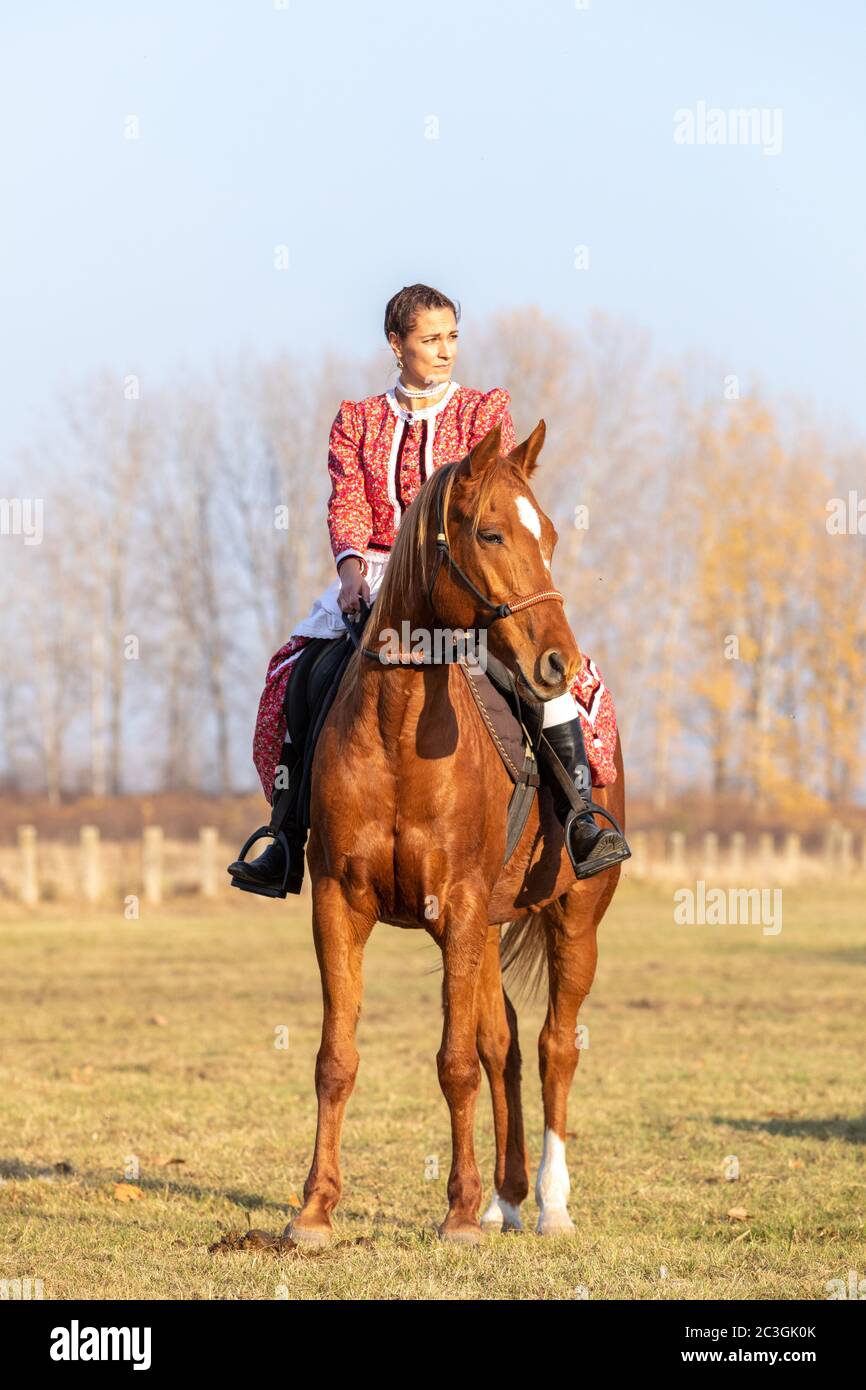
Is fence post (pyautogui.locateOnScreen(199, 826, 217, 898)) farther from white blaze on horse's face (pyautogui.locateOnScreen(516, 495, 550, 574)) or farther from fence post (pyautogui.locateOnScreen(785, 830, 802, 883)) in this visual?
white blaze on horse's face (pyautogui.locateOnScreen(516, 495, 550, 574))

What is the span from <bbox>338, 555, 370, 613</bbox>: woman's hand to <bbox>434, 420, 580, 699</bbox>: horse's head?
739mm

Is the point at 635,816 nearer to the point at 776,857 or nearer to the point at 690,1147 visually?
the point at 776,857

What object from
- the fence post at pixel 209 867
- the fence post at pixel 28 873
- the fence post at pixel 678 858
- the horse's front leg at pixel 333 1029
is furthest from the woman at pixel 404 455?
the fence post at pixel 678 858

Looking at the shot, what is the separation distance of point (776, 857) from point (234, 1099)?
33.0 m

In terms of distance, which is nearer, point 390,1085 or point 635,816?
point 390,1085

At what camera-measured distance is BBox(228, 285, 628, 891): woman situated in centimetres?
679

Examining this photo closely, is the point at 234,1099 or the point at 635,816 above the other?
the point at 234,1099

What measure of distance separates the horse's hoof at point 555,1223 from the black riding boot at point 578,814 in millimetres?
1398

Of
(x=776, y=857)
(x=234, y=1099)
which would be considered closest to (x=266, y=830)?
(x=234, y=1099)

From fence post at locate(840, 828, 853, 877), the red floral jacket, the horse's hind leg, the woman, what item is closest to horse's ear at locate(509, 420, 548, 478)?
the woman

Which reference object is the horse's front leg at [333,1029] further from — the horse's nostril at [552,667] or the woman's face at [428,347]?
the woman's face at [428,347]

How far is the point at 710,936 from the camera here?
86.0 feet
